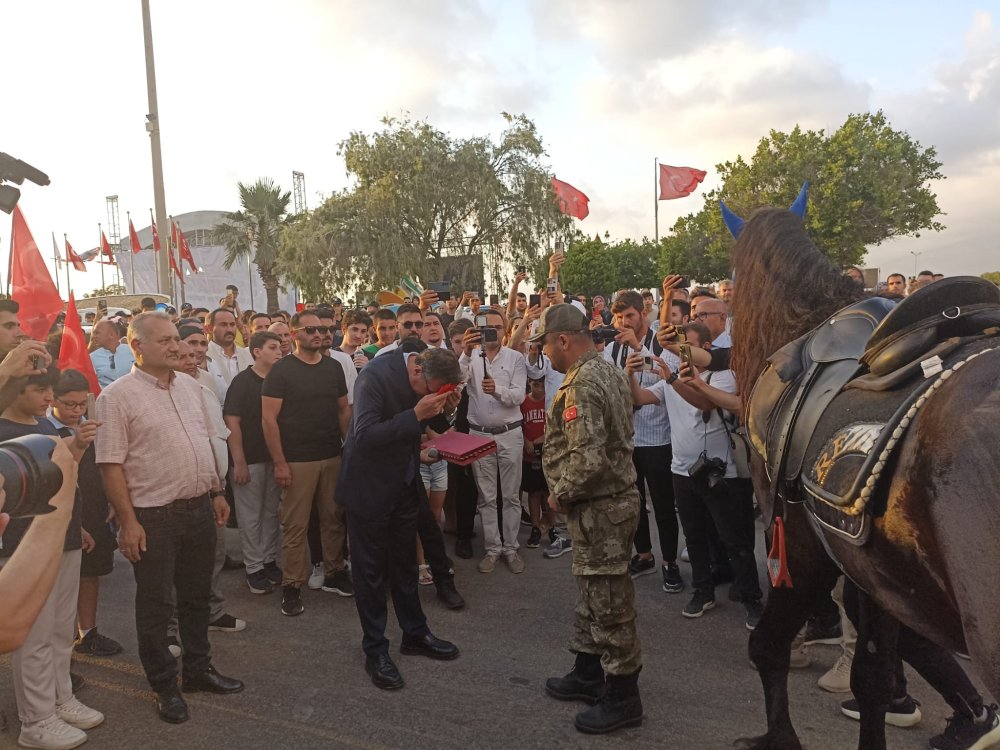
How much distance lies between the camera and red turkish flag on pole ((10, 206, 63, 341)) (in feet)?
13.8

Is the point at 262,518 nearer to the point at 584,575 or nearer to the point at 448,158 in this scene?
the point at 584,575

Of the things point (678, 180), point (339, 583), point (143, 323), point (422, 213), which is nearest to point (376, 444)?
point (143, 323)

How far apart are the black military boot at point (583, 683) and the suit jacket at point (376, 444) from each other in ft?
4.41

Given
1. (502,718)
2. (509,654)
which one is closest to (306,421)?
(509,654)

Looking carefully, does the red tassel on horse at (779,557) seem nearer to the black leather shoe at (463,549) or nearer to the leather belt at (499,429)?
the leather belt at (499,429)

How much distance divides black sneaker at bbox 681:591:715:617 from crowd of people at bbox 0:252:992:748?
0.01m

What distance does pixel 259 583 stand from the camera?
214 inches

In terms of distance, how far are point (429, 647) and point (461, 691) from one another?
19.4 inches

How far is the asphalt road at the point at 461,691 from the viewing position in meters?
3.33

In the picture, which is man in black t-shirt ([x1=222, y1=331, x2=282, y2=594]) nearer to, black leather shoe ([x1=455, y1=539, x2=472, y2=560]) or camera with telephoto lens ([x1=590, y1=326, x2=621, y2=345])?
black leather shoe ([x1=455, y1=539, x2=472, y2=560])

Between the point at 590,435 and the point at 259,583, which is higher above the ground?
the point at 590,435

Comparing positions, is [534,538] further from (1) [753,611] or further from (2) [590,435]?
(2) [590,435]

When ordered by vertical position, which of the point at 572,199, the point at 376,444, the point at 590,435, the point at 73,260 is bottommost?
the point at 376,444

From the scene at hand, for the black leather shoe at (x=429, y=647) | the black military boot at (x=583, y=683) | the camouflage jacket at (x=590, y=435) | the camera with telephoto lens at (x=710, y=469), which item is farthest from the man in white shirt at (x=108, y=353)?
the camera with telephoto lens at (x=710, y=469)
